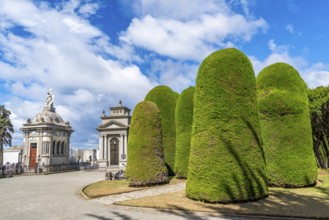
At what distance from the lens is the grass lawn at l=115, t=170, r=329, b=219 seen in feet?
28.8

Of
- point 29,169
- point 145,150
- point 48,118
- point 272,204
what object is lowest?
point 272,204

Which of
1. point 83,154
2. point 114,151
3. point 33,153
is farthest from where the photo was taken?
point 83,154

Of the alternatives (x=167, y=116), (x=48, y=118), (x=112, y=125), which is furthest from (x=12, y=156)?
(x=167, y=116)

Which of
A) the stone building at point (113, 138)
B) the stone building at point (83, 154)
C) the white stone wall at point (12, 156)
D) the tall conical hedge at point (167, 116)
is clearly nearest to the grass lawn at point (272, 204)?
the tall conical hedge at point (167, 116)

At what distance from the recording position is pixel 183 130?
1903cm

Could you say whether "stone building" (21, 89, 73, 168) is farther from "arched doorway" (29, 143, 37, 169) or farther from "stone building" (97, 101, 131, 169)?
"stone building" (97, 101, 131, 169)

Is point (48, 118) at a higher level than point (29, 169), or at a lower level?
higher

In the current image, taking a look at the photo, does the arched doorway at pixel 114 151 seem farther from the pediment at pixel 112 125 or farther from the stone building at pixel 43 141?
the stone building at pixel 43 141

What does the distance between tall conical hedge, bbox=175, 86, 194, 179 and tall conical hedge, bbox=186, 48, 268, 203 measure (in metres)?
6.79

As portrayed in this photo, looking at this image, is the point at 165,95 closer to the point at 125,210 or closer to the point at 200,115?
the point at 200,115

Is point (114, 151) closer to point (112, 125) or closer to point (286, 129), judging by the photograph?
point (112, 125)

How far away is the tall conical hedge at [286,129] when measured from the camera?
44.1 ft

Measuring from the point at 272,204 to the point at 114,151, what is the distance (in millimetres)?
31992

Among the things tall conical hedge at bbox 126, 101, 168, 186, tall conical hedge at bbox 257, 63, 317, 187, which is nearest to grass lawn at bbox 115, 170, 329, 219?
tall conical hedge at bbox 257, 63, 317, 187
